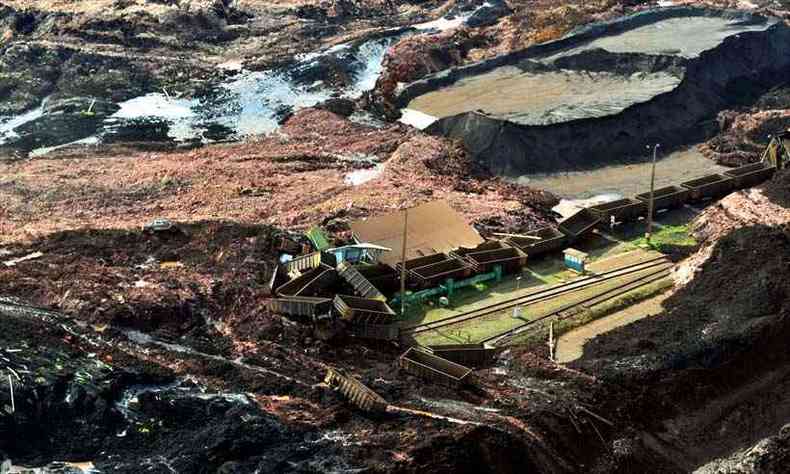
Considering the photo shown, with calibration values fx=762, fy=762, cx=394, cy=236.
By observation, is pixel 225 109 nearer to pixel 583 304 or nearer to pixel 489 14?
pixel 489 14

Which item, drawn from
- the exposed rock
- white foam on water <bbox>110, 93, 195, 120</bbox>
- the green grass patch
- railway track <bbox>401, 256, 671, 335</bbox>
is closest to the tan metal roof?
railway track <bbox>401, 256, 671, 335</bbox>

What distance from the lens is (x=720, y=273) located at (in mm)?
28641

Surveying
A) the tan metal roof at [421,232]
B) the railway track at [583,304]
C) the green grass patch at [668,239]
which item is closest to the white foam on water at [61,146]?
the tan metal roof at [421,232]

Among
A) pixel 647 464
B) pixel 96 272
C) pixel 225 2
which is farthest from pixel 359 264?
pixel 225 2

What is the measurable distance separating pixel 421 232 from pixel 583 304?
25.5 ft

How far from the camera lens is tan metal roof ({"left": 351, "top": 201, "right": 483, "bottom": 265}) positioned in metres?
31.8

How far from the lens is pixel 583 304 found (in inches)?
1137

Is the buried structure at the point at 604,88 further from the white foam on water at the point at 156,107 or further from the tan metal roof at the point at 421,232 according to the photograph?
the white foam on water at the point at 156,107

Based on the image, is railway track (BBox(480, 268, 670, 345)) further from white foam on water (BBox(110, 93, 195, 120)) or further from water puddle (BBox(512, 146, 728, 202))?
white foam on water (BBox(110, 93, 195, 120))

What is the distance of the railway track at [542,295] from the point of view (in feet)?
90.6

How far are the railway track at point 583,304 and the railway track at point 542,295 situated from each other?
704 mm

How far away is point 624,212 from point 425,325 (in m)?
13.3

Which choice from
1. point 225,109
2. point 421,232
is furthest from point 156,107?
point 421,232

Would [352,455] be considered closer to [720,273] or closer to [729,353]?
[729,353]
